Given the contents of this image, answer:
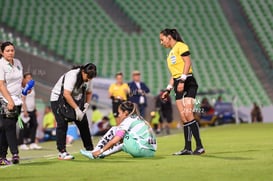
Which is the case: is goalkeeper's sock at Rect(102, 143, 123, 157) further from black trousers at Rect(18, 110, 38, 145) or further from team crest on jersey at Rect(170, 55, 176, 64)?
black trousers at Rect(18, 110, 38, 145)

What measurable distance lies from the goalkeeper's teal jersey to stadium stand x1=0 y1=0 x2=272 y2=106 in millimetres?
21324

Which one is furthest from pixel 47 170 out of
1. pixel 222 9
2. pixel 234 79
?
pixel 222 9

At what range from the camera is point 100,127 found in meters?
26.3

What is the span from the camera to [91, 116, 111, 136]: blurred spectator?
26.0 m

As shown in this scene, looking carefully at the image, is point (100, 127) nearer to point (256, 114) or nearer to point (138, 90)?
point (138, 90)

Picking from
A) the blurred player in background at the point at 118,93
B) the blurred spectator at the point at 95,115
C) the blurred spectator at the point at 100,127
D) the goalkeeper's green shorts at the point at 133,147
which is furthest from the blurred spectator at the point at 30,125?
the goalkeeper's green shorts at the point at 133,147

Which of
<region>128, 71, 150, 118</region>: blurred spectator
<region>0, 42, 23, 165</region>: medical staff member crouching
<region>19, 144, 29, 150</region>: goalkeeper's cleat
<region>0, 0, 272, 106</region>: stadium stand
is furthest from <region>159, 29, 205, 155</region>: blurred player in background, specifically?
<region>0, 0, 272, 106</region>: stadium stand

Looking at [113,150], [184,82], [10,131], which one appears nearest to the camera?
[10,131]

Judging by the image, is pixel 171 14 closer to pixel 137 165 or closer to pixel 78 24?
pixel 78 24

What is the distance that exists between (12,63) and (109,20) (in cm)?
2691

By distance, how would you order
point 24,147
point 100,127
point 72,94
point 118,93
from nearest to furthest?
point 72,94 < point 24,147 < point 118,93 < point 100,127

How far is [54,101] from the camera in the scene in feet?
40.4

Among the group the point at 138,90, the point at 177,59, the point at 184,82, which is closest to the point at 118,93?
the point at 138,90

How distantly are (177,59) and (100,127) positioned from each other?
14194 mm
